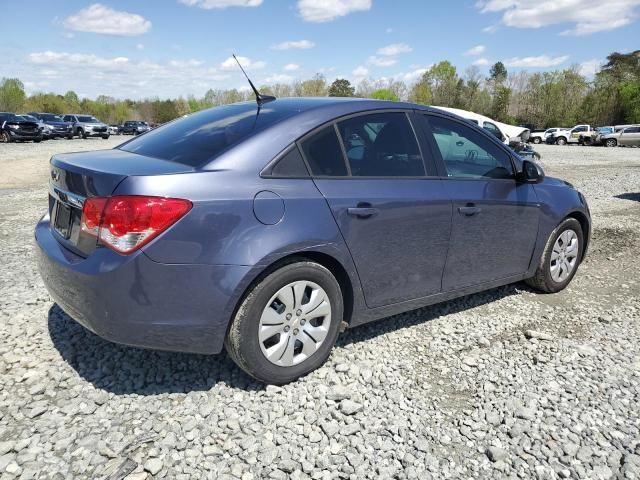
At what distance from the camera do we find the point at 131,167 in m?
2.66

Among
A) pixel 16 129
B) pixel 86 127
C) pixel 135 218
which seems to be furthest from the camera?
pixel 86 127

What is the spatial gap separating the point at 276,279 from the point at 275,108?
1.20 meters

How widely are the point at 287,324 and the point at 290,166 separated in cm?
89

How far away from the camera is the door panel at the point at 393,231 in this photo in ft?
9.73

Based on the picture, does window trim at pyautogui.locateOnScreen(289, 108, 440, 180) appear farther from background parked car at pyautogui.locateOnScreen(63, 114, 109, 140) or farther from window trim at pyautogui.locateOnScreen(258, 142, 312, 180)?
background parked car at pyautogui.locateOnScreen(63, 114, 109, 140)

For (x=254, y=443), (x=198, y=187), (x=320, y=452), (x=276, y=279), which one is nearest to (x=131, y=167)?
(x=198, y=187)

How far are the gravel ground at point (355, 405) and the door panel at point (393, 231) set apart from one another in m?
0.46

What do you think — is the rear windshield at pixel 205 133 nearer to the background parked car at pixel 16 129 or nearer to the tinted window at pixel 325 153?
the tinted window at pixel 325 153

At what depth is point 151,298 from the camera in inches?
96.7

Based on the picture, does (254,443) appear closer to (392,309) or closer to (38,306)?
(392,309)

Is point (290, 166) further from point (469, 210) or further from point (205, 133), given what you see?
point (469, 210)

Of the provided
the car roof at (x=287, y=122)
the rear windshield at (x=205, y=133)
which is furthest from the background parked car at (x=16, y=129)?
the car roof at (x=287, y=122)

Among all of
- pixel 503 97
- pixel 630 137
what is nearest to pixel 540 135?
pixel 630 137

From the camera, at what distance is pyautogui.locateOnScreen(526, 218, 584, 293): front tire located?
4391 millimetres
